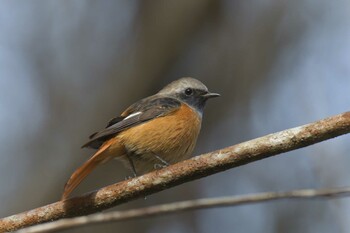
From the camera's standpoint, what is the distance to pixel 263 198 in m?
1.87

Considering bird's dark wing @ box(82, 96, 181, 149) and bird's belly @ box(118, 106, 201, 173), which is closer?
bird's dark wing @ box(82, 96, 181, 149)

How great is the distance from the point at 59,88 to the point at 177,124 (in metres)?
3.28

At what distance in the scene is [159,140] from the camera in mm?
4785

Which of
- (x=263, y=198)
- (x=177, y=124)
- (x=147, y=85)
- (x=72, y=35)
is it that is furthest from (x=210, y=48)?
(x=263, y=198)

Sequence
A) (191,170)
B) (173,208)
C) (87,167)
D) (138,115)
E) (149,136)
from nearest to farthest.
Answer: (173,208) < (191,170) < (87,167) < (149,136) < (138,115)

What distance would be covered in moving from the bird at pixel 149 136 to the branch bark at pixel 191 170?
0.77 meters

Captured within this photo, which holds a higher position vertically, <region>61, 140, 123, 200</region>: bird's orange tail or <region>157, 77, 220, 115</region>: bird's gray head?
<region>157, 77, 220, 115</region>: bird's gray head

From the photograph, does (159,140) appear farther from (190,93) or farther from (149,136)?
(190,93)

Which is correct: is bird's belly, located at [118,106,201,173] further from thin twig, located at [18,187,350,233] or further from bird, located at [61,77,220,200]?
thin twig, located at [18,187,350,233]

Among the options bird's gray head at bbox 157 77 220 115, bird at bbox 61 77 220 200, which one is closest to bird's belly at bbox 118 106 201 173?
bird at bbox 61 77 220 200

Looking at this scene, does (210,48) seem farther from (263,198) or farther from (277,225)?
(263,198)

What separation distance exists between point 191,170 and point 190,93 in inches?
88.0

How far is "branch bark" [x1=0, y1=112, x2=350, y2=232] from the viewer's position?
3.14 meters

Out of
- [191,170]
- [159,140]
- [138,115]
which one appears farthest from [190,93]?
[191,170]
